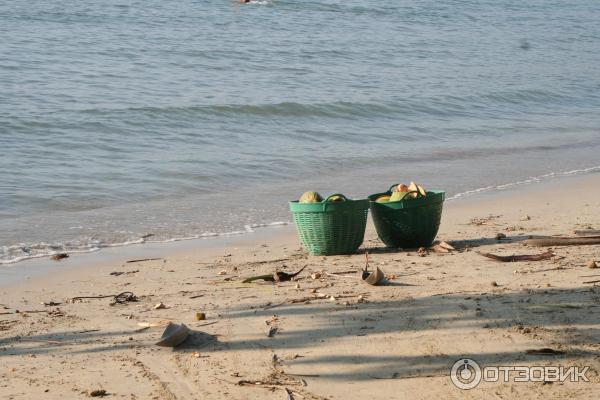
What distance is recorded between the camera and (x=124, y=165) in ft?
36.7

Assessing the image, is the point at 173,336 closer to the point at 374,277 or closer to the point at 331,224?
the point at 374,277

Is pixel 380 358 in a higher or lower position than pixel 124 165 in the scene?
higher

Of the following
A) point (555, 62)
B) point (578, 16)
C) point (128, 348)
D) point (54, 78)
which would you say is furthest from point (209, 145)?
point (578, 16)

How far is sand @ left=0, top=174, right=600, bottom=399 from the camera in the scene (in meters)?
4.09

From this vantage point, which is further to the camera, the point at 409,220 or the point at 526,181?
the point at 526,181

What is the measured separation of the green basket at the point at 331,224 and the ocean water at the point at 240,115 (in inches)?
64.7

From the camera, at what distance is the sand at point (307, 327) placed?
4.09 m

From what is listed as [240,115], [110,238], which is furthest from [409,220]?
[240,115]

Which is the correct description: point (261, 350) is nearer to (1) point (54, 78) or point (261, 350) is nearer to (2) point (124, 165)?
(2) point (124, 165)

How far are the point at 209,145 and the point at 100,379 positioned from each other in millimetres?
8756

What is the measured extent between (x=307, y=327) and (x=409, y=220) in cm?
223

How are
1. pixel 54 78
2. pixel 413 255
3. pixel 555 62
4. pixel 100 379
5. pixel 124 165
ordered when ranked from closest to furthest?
pixel 100 379 < pixel 413 255 < pixel 124 165 < pixel 54 78 < pixel 555 62

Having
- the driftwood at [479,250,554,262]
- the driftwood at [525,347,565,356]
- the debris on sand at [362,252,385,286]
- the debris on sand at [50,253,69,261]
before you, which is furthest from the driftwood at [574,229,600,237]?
the debris on sand at [50,253,69,261]

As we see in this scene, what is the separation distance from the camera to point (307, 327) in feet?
15.8
